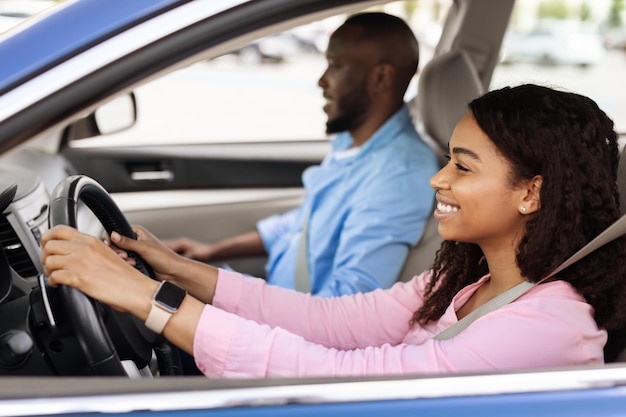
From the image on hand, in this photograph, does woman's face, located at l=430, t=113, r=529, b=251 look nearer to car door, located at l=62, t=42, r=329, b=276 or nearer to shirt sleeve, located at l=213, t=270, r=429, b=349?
shirt sleeve, located at l=213, t=270, r=429, b=349

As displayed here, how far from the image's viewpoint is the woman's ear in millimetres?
1600

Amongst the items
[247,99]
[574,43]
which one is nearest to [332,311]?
[247,99]

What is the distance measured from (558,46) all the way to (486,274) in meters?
12.3

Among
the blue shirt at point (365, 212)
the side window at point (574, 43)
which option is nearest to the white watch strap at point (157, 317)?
the blue shirt at point (365, 212)

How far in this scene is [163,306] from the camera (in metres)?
1.44

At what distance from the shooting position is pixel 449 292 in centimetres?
186

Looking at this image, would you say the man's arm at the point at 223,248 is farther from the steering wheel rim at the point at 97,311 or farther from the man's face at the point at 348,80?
the steering wheel rim at the point at 97,311

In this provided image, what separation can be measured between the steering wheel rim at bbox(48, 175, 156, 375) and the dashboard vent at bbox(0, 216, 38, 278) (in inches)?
7.2

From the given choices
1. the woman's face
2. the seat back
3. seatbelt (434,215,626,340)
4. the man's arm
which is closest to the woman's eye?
the woman's face

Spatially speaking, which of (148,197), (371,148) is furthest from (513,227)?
(148,197)

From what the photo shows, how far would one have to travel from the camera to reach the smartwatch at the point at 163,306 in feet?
4.72

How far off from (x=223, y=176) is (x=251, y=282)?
182cm

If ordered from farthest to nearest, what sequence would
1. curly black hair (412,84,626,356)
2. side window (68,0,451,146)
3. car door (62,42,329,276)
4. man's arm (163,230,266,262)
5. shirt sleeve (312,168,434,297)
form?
1. side window (68,0,451,146)
2. car door (62,42,329,276)
3. man's arm (163,230,266,262)
4. shirt sleeve (312,168,434,297)
5. curly black hair (412,84,626,356)

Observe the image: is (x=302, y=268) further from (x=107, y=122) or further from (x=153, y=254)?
(x=107, y=122)
